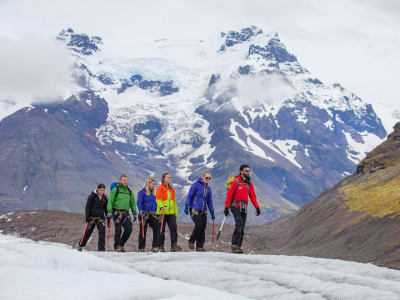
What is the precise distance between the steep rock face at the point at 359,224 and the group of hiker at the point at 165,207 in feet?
131

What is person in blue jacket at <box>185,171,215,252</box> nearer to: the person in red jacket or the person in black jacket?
the person in red jacket

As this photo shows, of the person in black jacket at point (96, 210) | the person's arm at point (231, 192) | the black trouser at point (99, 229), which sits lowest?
the black trouser at point (99, 229)

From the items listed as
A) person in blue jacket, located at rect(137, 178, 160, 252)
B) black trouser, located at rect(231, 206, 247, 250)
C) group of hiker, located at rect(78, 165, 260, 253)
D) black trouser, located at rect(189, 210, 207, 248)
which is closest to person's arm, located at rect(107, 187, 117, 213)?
group of hiker, located at rect(78, 165, 260, 253)

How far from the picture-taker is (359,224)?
307ft

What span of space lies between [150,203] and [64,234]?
118508 millimetres

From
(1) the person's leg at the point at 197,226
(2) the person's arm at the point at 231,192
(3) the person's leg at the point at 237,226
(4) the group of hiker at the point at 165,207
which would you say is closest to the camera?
(2) the person's arm at the point at 231,192

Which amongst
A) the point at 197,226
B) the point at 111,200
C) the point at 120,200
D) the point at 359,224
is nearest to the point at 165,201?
the point at 197,226

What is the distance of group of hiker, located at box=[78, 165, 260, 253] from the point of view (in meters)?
25.8

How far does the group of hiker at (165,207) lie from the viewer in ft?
84.6

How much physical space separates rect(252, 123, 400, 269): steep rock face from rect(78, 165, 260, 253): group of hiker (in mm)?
39977

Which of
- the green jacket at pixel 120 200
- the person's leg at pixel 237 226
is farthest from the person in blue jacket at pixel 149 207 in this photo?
the person's leg at pixel 237 226

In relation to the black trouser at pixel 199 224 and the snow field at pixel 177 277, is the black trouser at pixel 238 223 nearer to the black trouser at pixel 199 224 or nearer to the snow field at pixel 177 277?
the black trouser at pixel 199 224

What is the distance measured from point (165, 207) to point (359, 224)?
71.8 metres

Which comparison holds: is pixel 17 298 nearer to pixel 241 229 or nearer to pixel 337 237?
pixel 241 229
